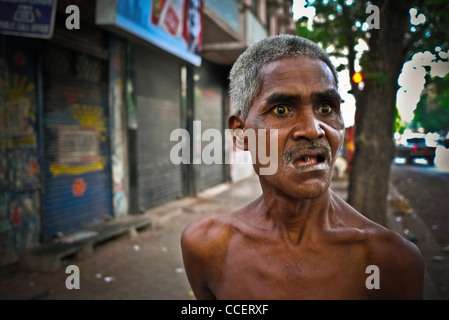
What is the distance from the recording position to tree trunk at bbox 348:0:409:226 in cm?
394

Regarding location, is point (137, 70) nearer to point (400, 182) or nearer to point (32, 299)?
point (32, 299)

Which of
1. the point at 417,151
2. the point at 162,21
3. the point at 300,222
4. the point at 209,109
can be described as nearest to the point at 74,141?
the point at 162,21

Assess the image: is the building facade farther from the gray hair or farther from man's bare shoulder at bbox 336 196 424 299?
man's bare shoulder at bbox 336 196 424 299

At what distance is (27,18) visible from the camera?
12.3 ft

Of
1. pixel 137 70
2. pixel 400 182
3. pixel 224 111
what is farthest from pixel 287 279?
pixel 400 182

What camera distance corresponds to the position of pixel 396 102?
4.08m

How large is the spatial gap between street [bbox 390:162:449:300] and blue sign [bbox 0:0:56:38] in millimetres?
5321

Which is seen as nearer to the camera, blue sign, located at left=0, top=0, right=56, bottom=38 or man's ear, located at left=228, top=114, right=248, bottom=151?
man's ear, located at left=228, top=114, right=248, bottom=151

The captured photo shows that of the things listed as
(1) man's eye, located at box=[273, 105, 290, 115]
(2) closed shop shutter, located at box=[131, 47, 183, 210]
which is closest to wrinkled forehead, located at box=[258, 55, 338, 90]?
(1) man's eye, located at box=[273, 105, 290, 115]

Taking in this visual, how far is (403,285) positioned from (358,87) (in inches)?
132

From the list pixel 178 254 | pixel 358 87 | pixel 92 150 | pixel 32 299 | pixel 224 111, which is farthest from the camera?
pixel 224 111

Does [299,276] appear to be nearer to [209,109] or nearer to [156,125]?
[156,125]

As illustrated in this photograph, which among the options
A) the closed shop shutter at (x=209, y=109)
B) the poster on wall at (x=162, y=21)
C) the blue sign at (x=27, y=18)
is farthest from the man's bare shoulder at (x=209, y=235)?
the closed shop shutter at (x=209, y=109)

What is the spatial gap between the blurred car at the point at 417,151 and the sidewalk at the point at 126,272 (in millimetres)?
16179
